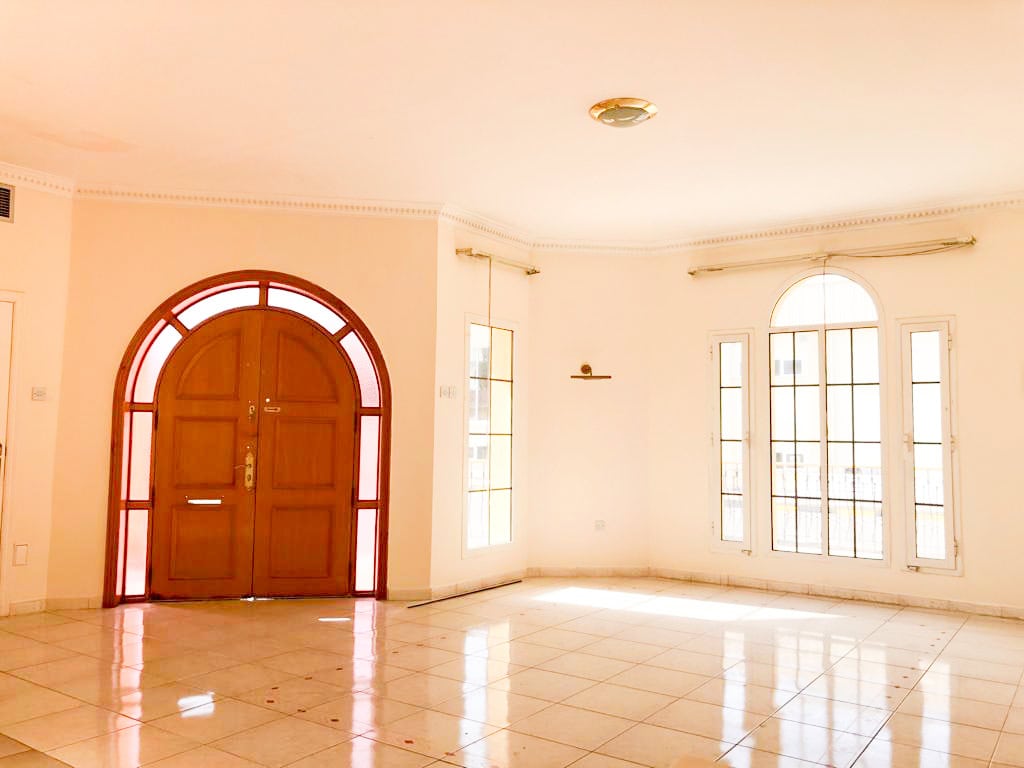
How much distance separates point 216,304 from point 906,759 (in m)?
5.66

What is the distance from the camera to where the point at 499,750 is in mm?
3514

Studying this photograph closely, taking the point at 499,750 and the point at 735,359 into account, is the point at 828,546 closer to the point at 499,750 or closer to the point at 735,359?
the point at 735,359

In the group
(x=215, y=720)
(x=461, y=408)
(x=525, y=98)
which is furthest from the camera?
(x=461, y=408)

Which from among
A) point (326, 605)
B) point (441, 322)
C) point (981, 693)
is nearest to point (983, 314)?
point (981, 693)

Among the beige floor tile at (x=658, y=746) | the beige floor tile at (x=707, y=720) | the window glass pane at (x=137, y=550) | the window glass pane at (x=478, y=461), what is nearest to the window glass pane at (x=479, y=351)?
the window glass pane at (x=478, y=461)

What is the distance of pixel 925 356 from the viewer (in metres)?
6.60

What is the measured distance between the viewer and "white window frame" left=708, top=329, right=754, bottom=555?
24.0 ft

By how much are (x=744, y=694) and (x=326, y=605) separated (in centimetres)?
336

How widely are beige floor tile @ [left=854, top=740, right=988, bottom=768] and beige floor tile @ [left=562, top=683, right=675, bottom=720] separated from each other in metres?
1.00

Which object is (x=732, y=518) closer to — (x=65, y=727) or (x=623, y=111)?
(x=623, y=111)

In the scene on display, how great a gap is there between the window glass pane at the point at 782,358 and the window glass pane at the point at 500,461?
2.51 metres

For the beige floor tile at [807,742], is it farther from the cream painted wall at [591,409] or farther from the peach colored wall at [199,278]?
the cream painted wall at [591,409]

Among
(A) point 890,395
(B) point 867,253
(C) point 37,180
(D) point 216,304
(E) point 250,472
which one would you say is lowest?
(E) point 250,472

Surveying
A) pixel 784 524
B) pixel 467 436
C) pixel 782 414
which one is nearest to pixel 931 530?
pixel 784 524
